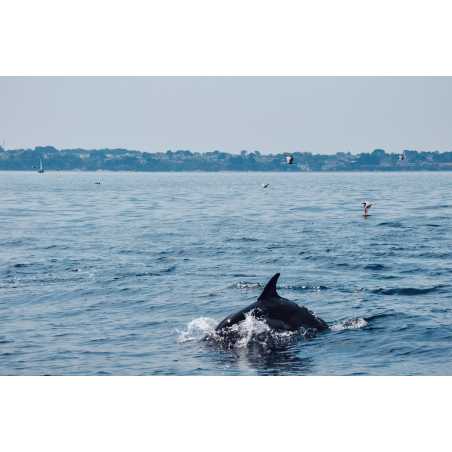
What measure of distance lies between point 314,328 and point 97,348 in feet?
15.3

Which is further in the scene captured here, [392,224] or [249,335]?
[392,224]

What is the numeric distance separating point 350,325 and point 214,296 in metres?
4.54

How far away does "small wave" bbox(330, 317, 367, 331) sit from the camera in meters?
13.4

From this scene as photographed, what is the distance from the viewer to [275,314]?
12633mm

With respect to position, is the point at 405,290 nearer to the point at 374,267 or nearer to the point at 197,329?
the point at 374,267

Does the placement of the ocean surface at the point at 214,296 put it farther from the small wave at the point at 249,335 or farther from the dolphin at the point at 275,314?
the dolphin at the point at 275,314

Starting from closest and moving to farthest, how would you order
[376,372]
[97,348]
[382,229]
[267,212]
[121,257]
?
[376,372], [97,348], [121,257], [382,229], [267,212]

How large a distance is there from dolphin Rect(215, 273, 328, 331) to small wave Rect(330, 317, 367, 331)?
52 cm

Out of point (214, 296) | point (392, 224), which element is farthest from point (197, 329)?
point (392, 224)

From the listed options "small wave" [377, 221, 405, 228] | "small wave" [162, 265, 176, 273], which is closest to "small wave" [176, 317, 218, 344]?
"small wave" [162, 265, 176, 273]

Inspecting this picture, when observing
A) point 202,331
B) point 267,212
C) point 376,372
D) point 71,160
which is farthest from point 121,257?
point 71,160

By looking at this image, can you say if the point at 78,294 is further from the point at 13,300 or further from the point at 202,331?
the point at 202,331

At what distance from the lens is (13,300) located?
54.2 feet

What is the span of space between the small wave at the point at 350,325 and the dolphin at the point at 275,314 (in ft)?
1.70
